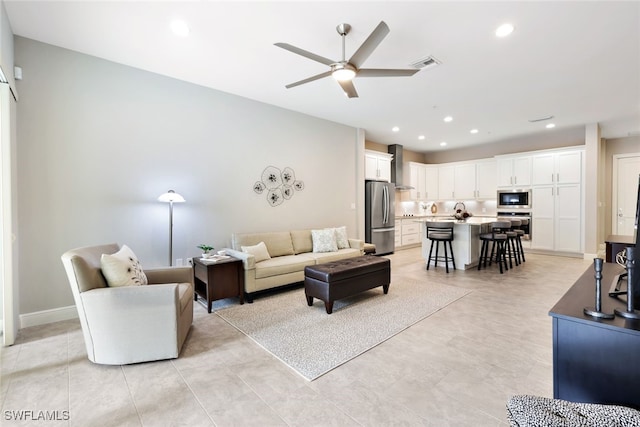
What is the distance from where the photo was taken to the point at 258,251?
4.28 m

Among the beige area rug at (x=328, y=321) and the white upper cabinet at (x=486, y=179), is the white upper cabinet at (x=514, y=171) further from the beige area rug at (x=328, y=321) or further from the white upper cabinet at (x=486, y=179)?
the beige area rug at (x=328, y=321)

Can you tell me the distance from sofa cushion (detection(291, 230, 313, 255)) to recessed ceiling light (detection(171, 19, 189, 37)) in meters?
3.24

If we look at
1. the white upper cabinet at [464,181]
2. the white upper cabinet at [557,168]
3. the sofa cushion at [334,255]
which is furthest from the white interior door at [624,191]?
the sofa cushion at [334,255]

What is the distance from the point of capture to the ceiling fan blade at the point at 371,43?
7.06 feet

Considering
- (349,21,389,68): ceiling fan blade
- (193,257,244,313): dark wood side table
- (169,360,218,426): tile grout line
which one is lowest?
(169,360,218,426): tile grout line

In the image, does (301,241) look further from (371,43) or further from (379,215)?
(371,43)

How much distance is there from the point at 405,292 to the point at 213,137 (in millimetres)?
3735

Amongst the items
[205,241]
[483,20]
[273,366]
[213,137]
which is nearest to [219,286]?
[205,241]

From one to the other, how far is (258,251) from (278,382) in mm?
2381

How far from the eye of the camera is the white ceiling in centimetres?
261

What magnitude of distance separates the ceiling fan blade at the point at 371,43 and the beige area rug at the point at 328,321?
258 centimetres

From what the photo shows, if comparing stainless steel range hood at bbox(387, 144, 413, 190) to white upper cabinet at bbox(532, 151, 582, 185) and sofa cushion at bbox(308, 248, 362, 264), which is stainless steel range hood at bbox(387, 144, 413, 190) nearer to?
white upper cabinet at bbox(532, 151, 582, 185)

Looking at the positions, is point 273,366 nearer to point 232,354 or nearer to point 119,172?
point 232,354

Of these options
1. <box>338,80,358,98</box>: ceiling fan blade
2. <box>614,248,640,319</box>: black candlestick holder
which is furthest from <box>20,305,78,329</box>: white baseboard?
<box>614,248,640,319</box>: black candlestick holder
